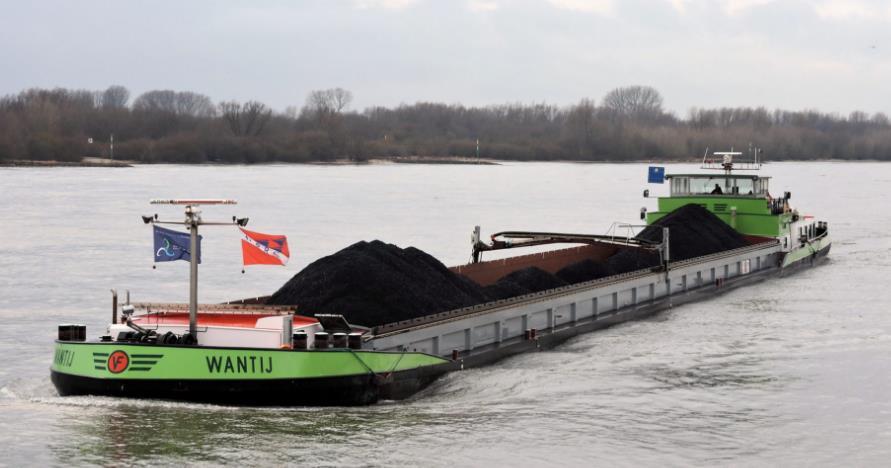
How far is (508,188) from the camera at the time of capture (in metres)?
94.1

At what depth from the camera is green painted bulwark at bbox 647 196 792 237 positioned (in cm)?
3569

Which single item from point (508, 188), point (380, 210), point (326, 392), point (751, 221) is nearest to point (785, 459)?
point (326, 392)

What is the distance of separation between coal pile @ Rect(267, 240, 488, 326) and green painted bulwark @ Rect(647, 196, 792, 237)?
Answer: 16916 millimetres

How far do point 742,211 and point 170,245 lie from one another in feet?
78.5

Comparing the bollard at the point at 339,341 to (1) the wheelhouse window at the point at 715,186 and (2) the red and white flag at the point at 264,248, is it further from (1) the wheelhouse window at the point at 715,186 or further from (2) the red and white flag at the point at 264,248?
(1) the wheelhouse window at the point at 715,186

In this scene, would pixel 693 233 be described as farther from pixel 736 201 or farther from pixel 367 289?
pixel 367 289

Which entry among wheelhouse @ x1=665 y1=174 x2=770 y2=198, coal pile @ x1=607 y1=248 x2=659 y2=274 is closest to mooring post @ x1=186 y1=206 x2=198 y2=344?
coal pile @ x1=607 y1=248 x2=659 y2=274

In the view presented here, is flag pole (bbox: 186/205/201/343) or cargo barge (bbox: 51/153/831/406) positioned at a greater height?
flag pole (bbox: 186/205/201/343)

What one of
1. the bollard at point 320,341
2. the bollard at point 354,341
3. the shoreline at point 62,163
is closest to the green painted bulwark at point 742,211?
the bollard at point 354,341

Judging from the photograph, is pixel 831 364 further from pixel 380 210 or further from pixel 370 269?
pixel 380 210

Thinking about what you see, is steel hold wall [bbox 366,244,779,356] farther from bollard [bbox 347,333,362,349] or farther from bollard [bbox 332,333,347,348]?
bollard [bbox 332,333,347,348]

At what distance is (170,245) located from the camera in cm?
1608

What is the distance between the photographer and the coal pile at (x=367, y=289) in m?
18.3

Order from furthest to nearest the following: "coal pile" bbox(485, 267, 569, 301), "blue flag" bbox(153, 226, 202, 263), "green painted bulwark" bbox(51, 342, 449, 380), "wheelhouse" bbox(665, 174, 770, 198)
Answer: "wheelhouse" bbox(665, 174, 770, 198), "coal pile" bbox(485, 267, 569, 301), "blue flag" bbox(153, 226, 202, 263), "green painted bulwark" bbox(51, 342, 449, 380)
